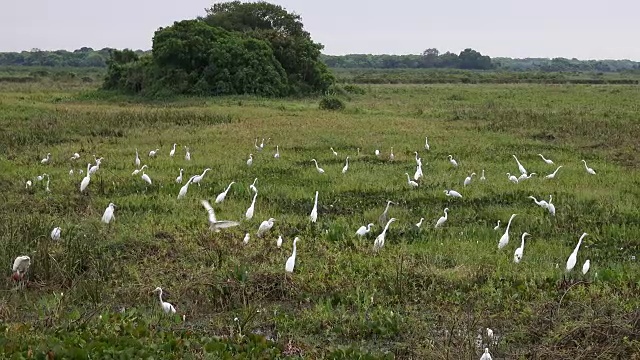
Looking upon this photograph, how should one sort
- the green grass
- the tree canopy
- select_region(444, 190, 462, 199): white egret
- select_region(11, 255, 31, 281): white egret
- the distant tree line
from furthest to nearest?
the distant tree line, the tree canopy, select_region(444, 190, 462, 199): white egret, select_region(11, 255, 31, 281): white egret, the green grass

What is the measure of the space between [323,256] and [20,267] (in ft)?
11.6

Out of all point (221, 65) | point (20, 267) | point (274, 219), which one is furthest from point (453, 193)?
point (221, 65)

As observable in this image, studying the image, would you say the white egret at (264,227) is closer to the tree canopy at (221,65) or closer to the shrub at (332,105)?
the shrub at (332,105)

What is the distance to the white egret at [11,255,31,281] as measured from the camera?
738cm

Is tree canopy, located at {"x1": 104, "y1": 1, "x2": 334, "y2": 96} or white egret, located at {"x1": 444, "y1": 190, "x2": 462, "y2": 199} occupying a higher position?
tree canopy, located at {"x1": 104, "y1": 1, "x2": 334, "y2": 96}

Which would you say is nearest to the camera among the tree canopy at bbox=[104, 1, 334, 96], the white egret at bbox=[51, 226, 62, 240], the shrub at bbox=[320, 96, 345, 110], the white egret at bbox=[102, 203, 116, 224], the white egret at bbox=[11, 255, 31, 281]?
the white egret at bbox=[11, 255, 31, 281]

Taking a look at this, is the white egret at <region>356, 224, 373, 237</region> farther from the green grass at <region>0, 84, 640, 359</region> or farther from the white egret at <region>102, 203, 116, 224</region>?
the white egret at <region>102, 203, 116, 224</region>

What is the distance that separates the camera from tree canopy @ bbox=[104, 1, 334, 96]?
33969mm

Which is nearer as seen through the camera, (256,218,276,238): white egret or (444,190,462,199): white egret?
(256,218,276,238): white egret

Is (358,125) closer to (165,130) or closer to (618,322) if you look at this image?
(165,130)

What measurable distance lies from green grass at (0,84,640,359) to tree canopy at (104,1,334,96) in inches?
616

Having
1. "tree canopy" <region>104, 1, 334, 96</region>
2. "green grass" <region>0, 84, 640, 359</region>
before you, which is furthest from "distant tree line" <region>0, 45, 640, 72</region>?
"green grass" <region>0, 84, 640, 359</region>

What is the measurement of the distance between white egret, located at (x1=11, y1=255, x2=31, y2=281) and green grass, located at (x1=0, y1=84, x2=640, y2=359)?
0.71 ft

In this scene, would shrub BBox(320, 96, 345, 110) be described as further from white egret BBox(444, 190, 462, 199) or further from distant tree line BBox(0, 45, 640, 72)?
distant tree line BBox(0, 45, 640, 72)
